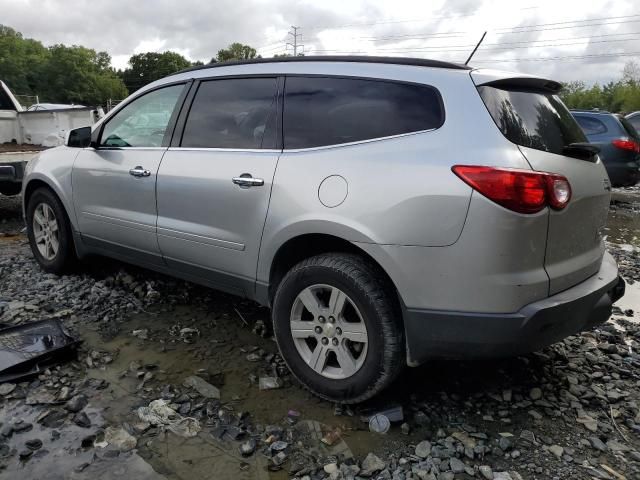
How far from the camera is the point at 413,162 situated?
2.56m

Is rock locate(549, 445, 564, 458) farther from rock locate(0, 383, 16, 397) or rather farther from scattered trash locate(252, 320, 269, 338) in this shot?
rock locate(0, 383, 16, 397)

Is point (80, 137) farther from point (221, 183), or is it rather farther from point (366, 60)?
point (366, 60)

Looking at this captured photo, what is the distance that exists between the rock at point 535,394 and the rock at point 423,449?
810mm

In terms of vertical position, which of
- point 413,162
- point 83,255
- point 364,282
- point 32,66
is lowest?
point 83,255

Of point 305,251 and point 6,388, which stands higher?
point 305,251

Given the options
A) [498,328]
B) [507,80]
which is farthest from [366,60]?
[498,328]

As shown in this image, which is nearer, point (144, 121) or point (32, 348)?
point (32, 348)

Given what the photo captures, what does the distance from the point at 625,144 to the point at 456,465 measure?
369 inches

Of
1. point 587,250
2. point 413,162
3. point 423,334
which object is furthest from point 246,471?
point 587,250

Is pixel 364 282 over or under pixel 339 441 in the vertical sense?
over

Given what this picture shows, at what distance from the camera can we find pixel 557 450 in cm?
262

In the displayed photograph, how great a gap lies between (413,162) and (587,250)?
1.09 metres

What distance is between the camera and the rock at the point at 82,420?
2782 millimetres

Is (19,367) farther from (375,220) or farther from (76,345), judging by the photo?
(375,220)
